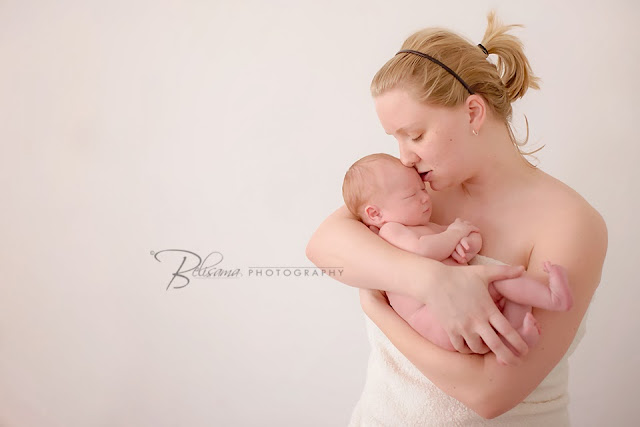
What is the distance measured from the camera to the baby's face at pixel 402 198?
160 centimetres

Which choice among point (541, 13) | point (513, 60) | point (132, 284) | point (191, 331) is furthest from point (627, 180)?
point (132, 284)

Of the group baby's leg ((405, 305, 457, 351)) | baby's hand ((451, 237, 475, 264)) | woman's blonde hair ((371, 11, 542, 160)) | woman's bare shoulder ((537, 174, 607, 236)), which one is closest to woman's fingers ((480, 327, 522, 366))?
baby's leg ((405, 305, 457, 351))

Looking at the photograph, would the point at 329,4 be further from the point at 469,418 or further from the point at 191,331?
the point at 469,418

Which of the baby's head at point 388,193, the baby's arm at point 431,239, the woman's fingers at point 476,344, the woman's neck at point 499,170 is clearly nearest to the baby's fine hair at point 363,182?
the baby's head at point 388,193

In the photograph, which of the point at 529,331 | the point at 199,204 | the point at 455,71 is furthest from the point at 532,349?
the point at 199,204

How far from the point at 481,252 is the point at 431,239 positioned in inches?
6.8

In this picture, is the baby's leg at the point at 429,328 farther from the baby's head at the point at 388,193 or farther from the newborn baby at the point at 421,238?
the baby's head at the point at 388,193

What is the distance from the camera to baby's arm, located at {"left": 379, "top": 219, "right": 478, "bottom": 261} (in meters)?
1.49

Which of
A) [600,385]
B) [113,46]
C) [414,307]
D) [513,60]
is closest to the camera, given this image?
[414,307]

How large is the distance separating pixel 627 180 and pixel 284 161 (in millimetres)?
1262

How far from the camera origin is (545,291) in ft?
4.38

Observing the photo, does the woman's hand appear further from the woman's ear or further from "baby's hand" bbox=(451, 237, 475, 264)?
the woman's ear

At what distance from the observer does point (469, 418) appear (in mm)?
1548

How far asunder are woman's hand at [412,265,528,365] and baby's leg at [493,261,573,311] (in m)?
0.03
